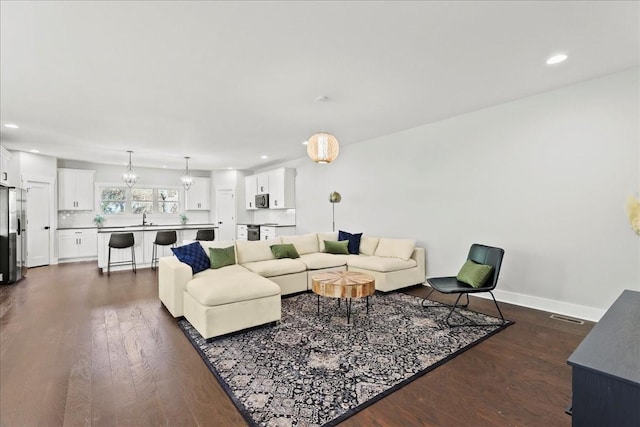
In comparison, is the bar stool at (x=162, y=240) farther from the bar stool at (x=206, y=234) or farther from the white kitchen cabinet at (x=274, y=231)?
the white kitchen cabinet at (x=274, y=231)

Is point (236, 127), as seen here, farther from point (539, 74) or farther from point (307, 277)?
point (539, 74)

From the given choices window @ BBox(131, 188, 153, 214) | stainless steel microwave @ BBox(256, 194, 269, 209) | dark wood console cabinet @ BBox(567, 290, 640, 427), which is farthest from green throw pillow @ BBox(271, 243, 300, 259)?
window @ BBox(131, 188, 153, 214)

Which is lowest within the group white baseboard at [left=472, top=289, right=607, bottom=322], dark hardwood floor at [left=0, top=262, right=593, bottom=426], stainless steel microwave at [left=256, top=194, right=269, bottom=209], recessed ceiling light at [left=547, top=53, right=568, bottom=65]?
dark hardwood floor at [left=0, top=262, right=593, bottom=426]

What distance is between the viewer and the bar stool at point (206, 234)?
6754mm

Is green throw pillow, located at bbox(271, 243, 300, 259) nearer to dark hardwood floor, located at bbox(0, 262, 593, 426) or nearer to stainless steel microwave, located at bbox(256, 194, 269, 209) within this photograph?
dark hardwood floor, located at bbox(0, 262, 593, 426)

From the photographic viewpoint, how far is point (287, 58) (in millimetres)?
2713

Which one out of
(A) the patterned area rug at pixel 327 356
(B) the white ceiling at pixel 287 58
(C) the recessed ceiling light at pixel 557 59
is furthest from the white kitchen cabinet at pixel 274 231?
(C) the recessed ceiling light at pixel 557 59

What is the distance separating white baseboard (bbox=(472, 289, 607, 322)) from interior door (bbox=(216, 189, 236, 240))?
7349mm

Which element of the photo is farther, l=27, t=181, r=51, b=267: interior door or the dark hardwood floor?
l=27, t=181, r=51, b=267: interior door

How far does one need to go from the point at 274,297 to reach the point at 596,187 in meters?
3.75

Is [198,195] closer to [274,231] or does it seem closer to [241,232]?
[241,232]

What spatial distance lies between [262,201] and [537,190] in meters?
6.32

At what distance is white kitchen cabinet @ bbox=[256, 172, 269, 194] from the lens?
8328mm

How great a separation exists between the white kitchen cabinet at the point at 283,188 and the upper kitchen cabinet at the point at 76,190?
482 centimetres
